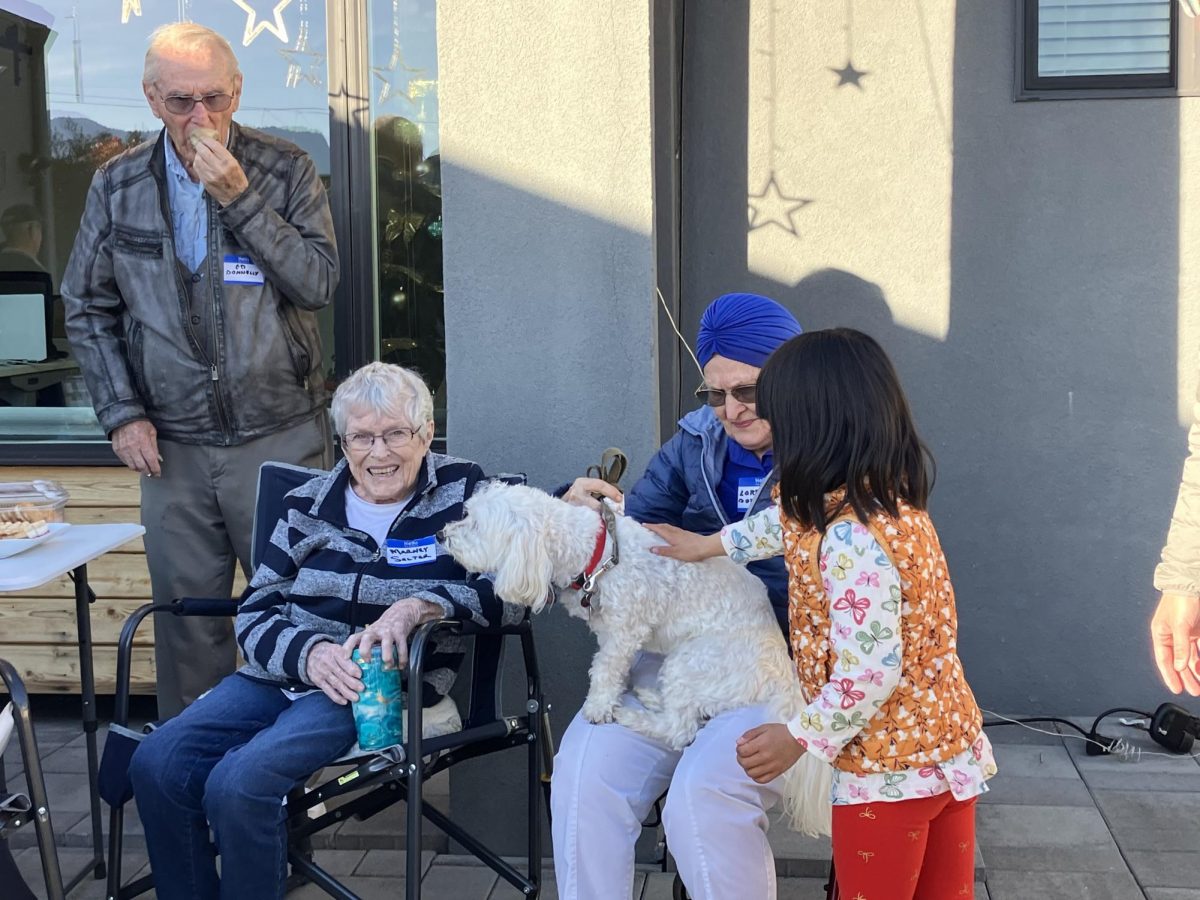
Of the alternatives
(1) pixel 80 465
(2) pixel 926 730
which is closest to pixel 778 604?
(2) pixel 926 730

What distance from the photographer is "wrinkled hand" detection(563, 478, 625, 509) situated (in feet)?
9.49

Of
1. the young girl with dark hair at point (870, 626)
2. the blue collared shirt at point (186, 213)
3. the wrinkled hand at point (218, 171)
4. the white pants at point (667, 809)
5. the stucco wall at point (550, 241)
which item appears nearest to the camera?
the young girl with dark hair at point (870, 626)

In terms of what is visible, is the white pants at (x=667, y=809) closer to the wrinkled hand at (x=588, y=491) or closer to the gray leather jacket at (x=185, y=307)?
the wrinkled hand at (x=588, y=491)

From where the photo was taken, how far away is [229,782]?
2670mm

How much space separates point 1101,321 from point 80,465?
3737 millimetres

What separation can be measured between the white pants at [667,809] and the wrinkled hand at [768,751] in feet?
0.68

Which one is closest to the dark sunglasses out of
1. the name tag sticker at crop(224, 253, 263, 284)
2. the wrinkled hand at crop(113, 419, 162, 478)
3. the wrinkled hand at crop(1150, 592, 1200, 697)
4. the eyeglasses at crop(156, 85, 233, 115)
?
the eyeglasses at crop(156, 85, 233, 115)

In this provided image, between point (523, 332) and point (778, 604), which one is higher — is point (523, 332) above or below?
above

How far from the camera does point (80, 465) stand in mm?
4645

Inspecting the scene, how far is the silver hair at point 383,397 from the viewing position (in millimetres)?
2953

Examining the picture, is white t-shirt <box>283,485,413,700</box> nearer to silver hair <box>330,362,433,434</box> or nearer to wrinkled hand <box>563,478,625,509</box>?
silver hair <box>330,362,433,434</box>

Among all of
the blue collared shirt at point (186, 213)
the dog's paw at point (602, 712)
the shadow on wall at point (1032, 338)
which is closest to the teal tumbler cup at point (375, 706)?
the dog's paw at point (602, 712)

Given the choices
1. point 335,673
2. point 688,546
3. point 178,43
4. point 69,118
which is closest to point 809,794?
point 688,546

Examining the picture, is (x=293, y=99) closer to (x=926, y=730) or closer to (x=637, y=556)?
(x=637, y=556)
